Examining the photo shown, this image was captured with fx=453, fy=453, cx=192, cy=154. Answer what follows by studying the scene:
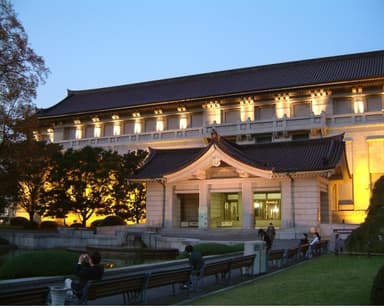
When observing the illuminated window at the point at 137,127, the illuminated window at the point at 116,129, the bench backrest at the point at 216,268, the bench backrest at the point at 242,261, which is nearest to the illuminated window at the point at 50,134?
the illuminated window at the point at 116,129

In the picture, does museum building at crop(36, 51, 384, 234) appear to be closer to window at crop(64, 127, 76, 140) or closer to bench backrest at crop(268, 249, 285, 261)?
window at crop(64, 127, 76, 140)

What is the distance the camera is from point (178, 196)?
37.1 m

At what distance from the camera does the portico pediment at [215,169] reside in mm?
32281

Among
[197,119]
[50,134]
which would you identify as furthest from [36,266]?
[50,134]

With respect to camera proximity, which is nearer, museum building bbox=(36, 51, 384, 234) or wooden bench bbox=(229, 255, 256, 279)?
wooden bench bbox=(229, 255, 256, 279)

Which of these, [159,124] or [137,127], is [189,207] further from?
[137,127]

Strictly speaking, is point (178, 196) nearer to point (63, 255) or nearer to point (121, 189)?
point (121, 189)

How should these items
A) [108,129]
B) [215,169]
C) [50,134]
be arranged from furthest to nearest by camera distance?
[50,134]
[108,129]
[215,169]

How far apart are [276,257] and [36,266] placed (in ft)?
30.2

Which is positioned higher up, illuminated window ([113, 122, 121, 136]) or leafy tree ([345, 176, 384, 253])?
illuminated window ([113, 122, 121, 136])

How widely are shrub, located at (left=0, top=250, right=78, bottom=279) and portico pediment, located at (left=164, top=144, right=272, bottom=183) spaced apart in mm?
19431

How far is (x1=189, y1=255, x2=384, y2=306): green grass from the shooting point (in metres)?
10.3

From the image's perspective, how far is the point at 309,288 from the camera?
12.0 metres

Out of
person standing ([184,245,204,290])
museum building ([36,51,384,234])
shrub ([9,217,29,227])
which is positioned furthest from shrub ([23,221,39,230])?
person standing ([184,245,204,290])
